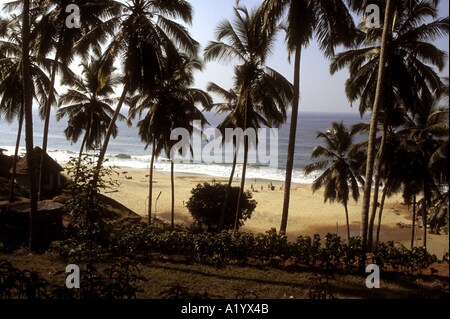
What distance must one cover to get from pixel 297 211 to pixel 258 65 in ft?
62.8

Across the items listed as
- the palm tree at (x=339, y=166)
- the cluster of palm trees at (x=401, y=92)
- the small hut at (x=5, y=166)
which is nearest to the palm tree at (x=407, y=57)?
the cluster of palm trees at (x=401, y=92)

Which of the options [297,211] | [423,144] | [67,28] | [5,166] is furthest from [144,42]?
[297,211]

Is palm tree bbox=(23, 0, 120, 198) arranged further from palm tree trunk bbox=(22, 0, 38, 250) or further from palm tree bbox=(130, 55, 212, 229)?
palm tree bbox=(130, 55, 212, 229)

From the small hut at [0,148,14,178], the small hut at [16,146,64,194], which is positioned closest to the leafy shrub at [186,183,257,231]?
the small hut at [16,146,64,194]

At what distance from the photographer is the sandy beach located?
24.7 m

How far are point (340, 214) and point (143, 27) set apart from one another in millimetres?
24120

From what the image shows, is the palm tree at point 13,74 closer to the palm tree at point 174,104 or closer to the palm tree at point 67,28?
the palm tree at point 67,28

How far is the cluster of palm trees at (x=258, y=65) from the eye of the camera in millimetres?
10719

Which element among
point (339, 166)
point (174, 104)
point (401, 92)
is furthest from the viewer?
point (339, 166)

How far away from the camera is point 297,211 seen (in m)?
30.5

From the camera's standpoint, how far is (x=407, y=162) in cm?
1552

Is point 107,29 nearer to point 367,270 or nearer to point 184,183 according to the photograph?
point 367,270

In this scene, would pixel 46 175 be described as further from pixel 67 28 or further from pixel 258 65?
pixel 258 65

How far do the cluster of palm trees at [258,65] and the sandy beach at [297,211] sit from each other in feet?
21.8
